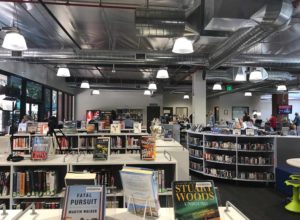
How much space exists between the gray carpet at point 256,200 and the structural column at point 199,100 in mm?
2868

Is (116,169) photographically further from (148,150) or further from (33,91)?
(33,91)

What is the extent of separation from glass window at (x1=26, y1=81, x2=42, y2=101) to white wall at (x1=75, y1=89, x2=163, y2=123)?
5.39 m

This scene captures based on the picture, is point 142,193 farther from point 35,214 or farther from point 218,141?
point 218,141

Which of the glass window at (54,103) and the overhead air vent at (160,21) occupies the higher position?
the overhead air vent at (160,21)

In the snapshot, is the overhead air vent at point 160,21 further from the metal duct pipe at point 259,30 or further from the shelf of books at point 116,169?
the shelf of books at point 116,169

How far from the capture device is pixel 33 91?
9672mm

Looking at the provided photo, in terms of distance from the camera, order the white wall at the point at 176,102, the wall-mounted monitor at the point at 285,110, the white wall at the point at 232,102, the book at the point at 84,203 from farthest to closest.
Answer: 1. the white wall at the point at 176,102
2. the white wall at the point at 232,102
3. the wall-mounted monitor at the point at 285,110
4. the book at the point at 84,203

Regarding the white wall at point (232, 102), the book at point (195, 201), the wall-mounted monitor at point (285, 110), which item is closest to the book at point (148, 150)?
the book at point (195, 201)

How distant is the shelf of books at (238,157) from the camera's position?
6637 mm

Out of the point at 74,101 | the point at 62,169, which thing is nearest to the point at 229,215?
the point at 62,169

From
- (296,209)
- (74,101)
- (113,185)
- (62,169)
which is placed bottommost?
(296,209)

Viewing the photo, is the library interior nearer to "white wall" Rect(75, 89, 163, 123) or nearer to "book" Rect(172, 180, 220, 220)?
"book" Rect(172, 180, 220, 220)

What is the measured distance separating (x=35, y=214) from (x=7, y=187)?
150 centimetres

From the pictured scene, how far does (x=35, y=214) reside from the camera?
74.4 inches
